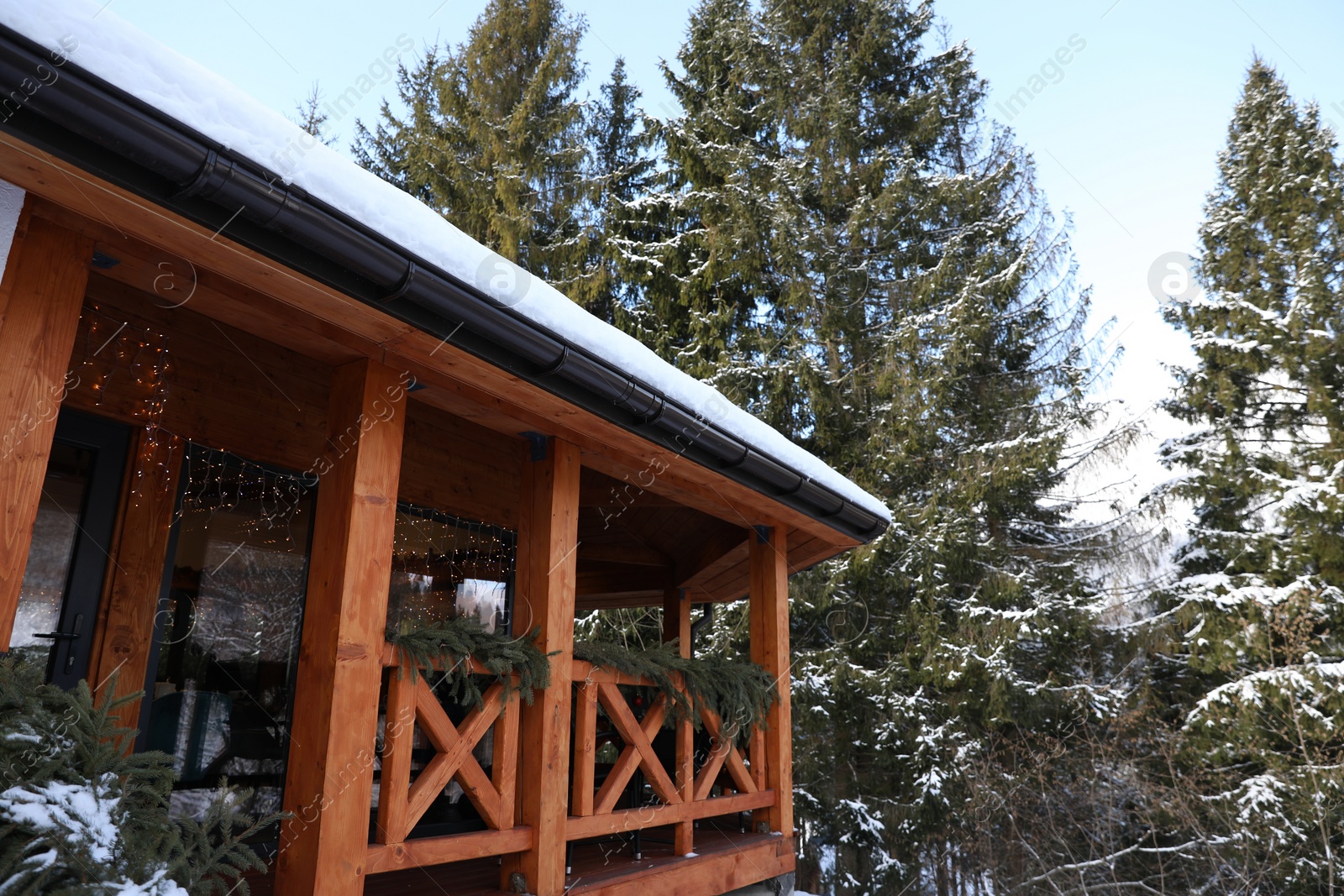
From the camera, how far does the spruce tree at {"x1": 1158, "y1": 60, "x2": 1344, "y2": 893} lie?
26.9ft

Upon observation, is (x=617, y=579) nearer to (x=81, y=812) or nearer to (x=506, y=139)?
(x=81, y=812)

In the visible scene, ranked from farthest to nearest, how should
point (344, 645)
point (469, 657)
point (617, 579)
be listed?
point (617, 579) → point (469, 657) → point (344, 645)

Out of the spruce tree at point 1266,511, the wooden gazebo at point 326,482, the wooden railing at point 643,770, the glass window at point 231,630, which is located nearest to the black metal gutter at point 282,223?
the wooden gazebo at point 326,482

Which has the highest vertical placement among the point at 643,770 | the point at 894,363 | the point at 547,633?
the point at 894,363

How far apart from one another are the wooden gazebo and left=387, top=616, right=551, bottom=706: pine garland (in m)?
0.08

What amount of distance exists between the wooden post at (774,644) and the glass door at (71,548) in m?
3.19

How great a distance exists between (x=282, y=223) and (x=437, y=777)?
1.84 meters

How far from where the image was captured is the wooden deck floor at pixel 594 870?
3.09 m

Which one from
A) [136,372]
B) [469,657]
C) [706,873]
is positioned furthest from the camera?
[706,873]

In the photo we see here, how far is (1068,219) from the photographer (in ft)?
35.9

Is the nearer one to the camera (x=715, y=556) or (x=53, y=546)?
(x=53, y=546)

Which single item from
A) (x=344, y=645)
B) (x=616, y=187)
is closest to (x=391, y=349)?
(x=344, y=645)

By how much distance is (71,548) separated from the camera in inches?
129

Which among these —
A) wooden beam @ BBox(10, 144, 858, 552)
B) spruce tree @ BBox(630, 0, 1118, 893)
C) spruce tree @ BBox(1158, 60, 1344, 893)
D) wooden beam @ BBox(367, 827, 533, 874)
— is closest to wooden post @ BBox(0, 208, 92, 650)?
wooden beam @ BBox(10, 144, 858, 552)
